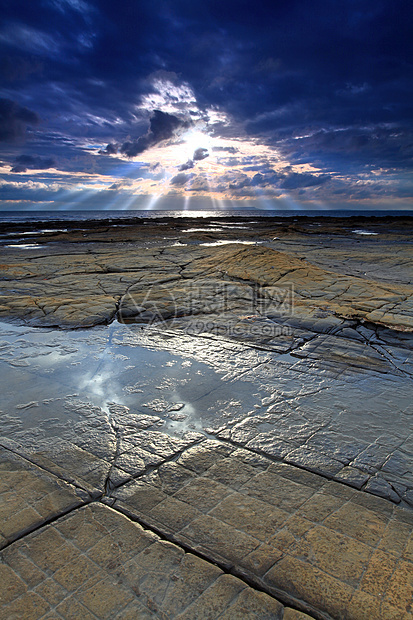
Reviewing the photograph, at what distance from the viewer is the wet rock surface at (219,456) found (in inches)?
51.8

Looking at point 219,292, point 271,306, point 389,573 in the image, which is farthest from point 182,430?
point 219,292

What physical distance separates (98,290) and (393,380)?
4.94m

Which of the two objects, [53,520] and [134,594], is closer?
[134,594]

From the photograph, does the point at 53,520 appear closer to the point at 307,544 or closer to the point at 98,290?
the point at 307,544

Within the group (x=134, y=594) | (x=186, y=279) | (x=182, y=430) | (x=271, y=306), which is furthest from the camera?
(x=186, y=279)

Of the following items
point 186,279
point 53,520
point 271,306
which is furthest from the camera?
point 186,279

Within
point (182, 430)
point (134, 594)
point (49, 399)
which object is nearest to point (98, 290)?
point (49, 399)

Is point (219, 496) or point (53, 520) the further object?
point (219, 496)

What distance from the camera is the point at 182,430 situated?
2.29 m

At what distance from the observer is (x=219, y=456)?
2.04 metres

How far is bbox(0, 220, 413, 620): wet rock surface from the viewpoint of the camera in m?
1.31

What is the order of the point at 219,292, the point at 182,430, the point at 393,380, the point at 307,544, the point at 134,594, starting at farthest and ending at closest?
the point at 219,292
the point at 393,380
the point at 182,430
the point at 307,544
the point at 134,594

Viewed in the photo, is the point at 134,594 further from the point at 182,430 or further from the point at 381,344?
the point at 381,344

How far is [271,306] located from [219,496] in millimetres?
3627
